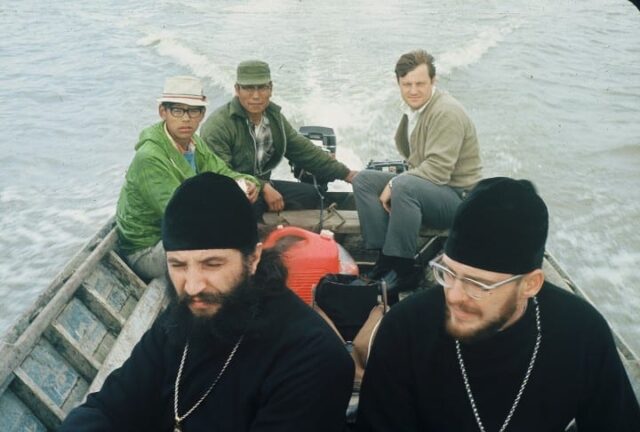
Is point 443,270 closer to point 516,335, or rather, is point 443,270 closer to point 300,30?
point 516,335

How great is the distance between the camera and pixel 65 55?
20469 mm

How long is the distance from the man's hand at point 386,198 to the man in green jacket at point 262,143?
0.95 m

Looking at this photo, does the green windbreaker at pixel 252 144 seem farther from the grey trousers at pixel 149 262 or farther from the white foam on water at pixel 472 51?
the white foam on water at pixel 472 51

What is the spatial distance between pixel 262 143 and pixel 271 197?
0.53 m

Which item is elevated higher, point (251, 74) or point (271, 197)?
point (251, 74)

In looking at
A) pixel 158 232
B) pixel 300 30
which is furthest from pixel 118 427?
pixel 300 30

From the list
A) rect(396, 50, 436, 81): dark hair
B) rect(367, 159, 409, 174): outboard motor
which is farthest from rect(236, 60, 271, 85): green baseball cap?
rect(367, 159, 409, 174): outboard motor

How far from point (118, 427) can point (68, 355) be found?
155 centimetres

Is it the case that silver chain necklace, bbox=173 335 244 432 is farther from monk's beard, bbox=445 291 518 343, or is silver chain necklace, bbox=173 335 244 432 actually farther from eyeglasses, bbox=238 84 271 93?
eyeglasses, bbox=238 84 271 93

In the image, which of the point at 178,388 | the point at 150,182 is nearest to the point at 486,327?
the point at 178,388

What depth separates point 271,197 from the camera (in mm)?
5512

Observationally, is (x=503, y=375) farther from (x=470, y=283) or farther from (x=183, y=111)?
(x=183, y=111)

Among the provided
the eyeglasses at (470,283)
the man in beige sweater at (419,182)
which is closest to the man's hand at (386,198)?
the man in beige sweater at (419,182)

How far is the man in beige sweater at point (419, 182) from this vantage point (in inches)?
→ 185
